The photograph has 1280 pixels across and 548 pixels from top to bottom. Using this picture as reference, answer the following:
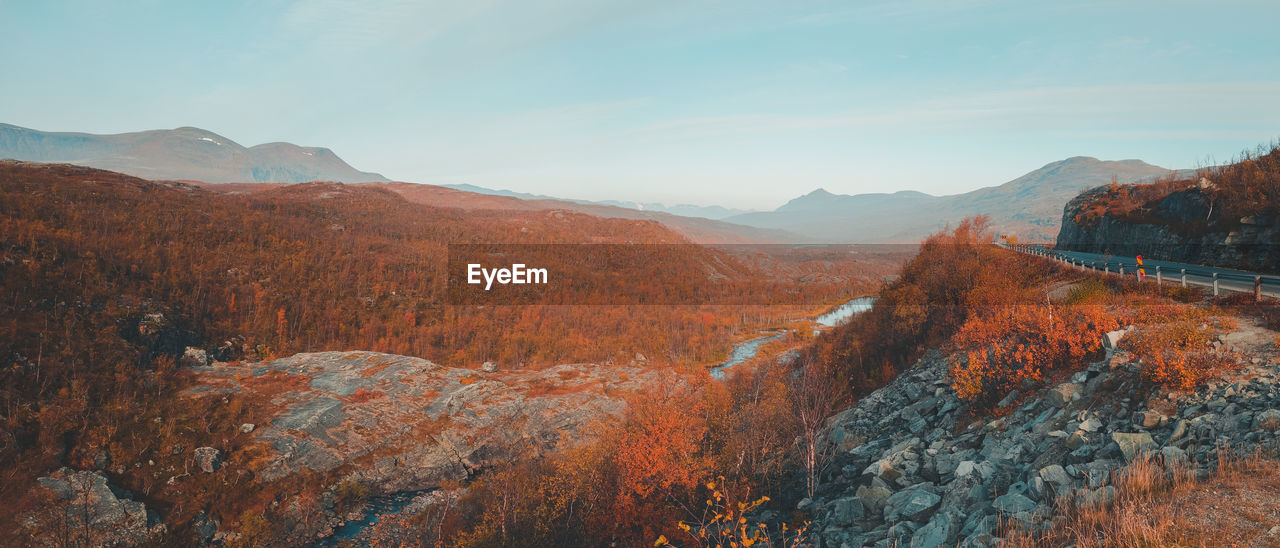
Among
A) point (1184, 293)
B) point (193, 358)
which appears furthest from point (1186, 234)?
point (193, 358)

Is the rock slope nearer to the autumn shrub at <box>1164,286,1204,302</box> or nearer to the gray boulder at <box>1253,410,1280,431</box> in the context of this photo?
the autumn shrub at <box>1164,286,1204,302</box>

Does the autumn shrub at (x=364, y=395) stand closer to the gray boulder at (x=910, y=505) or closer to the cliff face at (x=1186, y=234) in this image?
the gray boulder at (x=910, y=505)

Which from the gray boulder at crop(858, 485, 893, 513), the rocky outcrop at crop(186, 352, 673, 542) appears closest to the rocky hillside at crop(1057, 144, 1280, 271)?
the gray boulder at crop(858, 485, 893, 513)

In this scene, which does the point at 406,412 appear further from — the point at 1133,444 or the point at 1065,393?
the point at 1133,444

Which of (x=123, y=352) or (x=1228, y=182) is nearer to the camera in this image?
(x=1228, y=182)

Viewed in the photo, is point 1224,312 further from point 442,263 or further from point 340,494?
point 442,263

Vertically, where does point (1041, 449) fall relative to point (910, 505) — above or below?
above

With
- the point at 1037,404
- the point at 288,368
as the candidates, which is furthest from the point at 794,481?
the point at 288,368
